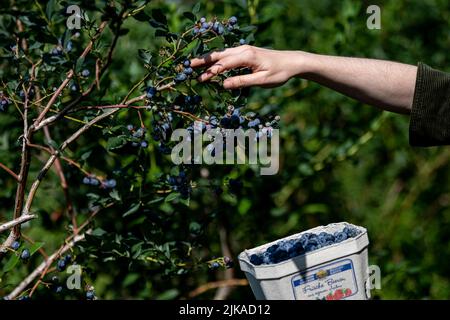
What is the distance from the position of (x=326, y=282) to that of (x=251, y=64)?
0.45 metres

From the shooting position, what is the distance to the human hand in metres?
1.34

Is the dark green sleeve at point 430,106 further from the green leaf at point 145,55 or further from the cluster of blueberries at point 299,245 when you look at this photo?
the green leaf at point 145,55

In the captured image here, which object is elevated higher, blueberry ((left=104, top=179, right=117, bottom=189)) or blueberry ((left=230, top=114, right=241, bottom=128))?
blueberry ((left=230, top=114, right=241, bottom=128))

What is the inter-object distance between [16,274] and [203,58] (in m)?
1.07

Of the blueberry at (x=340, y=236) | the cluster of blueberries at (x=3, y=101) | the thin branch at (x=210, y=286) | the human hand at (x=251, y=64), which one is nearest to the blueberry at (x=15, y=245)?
the cluster of blueberries at (x=3, y=101)

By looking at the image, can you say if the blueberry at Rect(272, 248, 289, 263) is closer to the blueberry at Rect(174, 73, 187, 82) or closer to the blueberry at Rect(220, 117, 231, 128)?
the blueberry at Rect(220, 117, 231, 128)

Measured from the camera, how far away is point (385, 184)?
352 cm

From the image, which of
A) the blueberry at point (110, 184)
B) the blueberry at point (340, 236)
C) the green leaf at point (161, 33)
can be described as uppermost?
the green leaf at point (161, 33)

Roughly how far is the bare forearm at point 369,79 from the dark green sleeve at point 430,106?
2 cm

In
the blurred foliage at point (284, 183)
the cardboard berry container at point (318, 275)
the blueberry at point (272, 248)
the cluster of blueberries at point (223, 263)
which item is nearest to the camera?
the cardboard berry container at point (318, 275)

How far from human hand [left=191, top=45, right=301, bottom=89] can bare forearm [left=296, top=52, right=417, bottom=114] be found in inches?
2.3

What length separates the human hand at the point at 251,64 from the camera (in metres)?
1.34

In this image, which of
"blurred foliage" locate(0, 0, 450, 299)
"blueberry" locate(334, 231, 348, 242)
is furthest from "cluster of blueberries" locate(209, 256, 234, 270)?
"blueberry" locate(334, 231, 348, 242)
